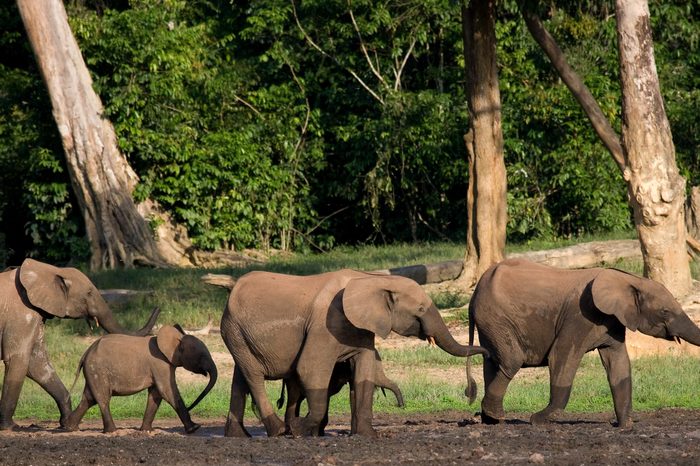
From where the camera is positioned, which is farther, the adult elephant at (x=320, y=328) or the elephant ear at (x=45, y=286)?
the elephant ear at (x=45, y=286)

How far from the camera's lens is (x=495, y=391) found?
1212 cm

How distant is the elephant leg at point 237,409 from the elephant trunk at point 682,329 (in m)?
→ 3.80

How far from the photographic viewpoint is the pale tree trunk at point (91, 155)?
24688 mm

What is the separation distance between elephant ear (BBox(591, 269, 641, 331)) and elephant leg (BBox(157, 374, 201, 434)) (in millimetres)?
3854

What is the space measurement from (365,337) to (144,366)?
7.96ft

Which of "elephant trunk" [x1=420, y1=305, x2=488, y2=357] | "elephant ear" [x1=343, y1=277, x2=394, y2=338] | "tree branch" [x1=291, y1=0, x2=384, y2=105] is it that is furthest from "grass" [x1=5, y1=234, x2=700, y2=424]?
"tree branch" [x1=291, y1=0, x2=384, y2=105]

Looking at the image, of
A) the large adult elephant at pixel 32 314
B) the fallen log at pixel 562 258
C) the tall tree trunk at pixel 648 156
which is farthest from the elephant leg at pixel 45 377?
the fallen log at pixel 562 258

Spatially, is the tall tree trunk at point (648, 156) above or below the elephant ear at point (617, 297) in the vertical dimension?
above

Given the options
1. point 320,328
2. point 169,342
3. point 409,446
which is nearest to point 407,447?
point 409,446

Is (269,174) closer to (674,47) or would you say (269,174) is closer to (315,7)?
(315,7)

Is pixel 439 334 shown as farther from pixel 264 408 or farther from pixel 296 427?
pixel 264 408

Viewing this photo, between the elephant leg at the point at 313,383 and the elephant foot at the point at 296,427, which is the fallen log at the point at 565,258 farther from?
the elephant leg at the point at 313,383

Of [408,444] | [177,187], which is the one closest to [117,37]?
[177,187]

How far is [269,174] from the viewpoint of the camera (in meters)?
27.5
